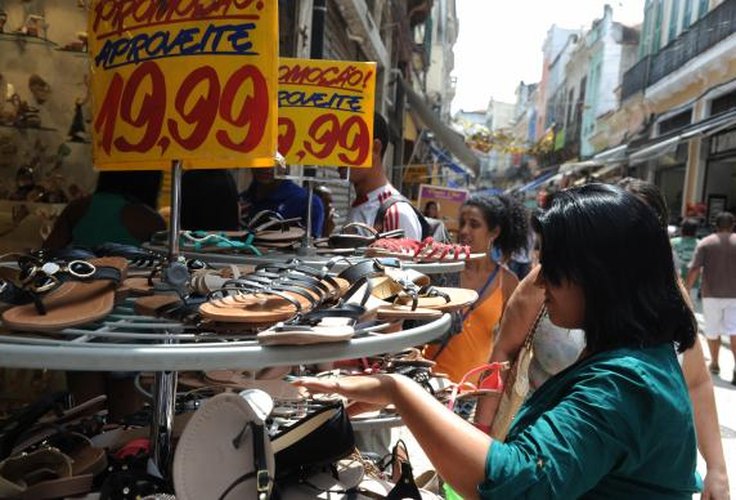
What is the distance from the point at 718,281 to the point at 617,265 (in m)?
6.81

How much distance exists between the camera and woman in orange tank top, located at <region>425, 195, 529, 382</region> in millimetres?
3014

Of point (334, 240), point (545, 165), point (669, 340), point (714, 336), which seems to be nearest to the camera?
point (669, 340)

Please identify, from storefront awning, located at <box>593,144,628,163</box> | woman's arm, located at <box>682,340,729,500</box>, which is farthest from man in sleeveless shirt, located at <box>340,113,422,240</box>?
storefront awning, located at <box>593,144,628,163</box>

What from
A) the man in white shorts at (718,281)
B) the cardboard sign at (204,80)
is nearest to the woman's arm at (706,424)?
the cardboard sign at (204,80)

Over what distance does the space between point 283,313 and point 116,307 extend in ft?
1.38

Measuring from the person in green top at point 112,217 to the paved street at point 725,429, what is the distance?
1457 millimetres

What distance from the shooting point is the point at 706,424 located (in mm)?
2094

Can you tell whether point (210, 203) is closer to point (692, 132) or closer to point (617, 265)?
point (617, 265)

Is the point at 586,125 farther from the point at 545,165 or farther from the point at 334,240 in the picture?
the point at 334,240

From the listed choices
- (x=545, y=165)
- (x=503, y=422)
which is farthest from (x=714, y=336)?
(x=545, y=165)

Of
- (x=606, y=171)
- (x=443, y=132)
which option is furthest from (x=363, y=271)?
(x=606, y=171)

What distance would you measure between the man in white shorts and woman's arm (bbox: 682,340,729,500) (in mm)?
5339

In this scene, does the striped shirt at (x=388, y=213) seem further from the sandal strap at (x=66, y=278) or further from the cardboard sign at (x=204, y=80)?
the sandal strap at (x=66, y=278)

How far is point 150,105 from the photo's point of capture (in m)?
1.36
